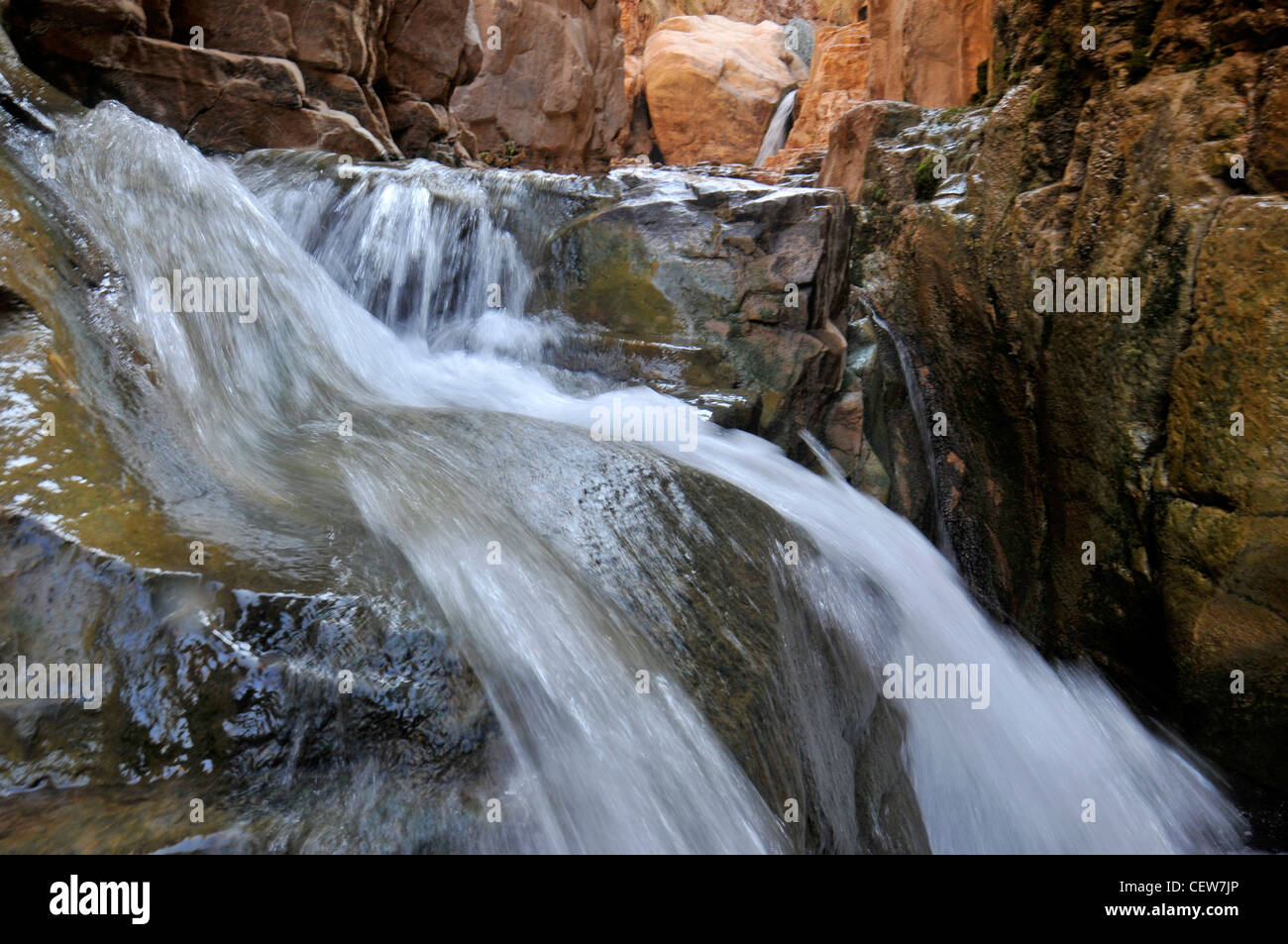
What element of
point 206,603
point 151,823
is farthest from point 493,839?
point 206,603

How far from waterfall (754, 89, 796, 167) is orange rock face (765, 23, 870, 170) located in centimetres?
231

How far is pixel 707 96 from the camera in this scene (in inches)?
1014

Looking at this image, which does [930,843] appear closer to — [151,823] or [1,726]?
[151,823]

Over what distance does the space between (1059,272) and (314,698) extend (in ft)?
13.9
